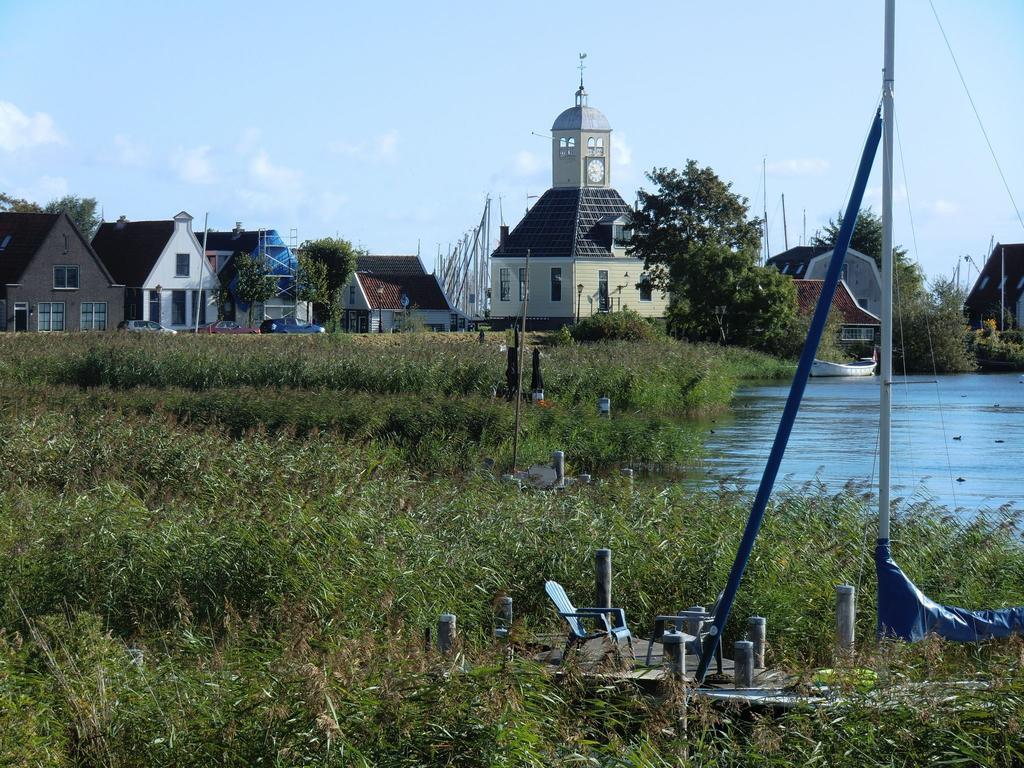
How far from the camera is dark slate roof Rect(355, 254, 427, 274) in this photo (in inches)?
3612

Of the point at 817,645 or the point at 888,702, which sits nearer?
the point at 888,702

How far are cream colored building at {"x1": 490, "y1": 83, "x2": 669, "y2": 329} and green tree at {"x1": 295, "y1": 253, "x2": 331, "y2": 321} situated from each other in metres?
9.89

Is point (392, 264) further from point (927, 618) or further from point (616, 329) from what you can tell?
point (927, 618)

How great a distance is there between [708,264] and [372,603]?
54688 mm

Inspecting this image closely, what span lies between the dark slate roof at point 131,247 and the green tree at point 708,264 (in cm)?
2686

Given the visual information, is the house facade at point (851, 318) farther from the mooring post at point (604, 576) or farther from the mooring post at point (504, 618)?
the mooring post at point (504, 618)

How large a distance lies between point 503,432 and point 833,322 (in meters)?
44.2

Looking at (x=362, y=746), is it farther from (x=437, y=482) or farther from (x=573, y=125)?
(x=573, y=125)

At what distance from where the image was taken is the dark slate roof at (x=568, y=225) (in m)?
73.5

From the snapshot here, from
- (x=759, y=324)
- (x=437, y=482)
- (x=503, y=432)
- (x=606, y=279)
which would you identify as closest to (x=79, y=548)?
(x=437, y=482)

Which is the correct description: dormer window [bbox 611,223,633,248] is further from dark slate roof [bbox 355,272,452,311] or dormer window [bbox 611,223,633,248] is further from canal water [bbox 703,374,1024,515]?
canal water [bbox 703,374,1024,515]

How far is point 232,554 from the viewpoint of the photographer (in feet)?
41.6

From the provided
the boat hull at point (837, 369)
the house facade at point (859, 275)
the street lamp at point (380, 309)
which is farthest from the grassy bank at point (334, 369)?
the house facade at point (859, 275)

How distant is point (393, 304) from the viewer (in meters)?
80.3
